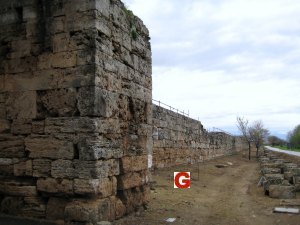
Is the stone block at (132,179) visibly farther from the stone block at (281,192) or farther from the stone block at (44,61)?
the stone block at (281,192)

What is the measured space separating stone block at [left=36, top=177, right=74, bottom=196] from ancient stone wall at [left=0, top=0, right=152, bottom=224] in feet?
0.06

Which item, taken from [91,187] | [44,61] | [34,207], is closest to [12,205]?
[34,207]

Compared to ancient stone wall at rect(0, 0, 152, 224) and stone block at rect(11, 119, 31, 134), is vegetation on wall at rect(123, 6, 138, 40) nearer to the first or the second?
ancient stone wall at rect(0, 0, 152, 224)

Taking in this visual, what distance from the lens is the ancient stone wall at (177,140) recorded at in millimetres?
17562

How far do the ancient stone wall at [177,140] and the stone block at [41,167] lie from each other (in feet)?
33.3

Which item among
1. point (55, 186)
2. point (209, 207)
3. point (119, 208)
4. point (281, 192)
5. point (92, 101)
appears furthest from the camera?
point (281, 192)

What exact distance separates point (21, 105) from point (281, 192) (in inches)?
318

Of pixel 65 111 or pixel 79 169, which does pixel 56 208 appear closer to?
pixel 79 169

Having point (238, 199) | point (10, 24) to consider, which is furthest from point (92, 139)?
point (238, 199)

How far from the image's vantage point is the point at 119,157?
25.2ft

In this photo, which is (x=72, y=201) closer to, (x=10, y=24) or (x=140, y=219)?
(x=140, y=219)

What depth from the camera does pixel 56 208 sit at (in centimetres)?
695

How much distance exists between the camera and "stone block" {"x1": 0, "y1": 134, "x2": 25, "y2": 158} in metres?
7.26

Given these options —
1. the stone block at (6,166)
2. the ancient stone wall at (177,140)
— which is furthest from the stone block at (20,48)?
the ancient stone wall at (177,140)
